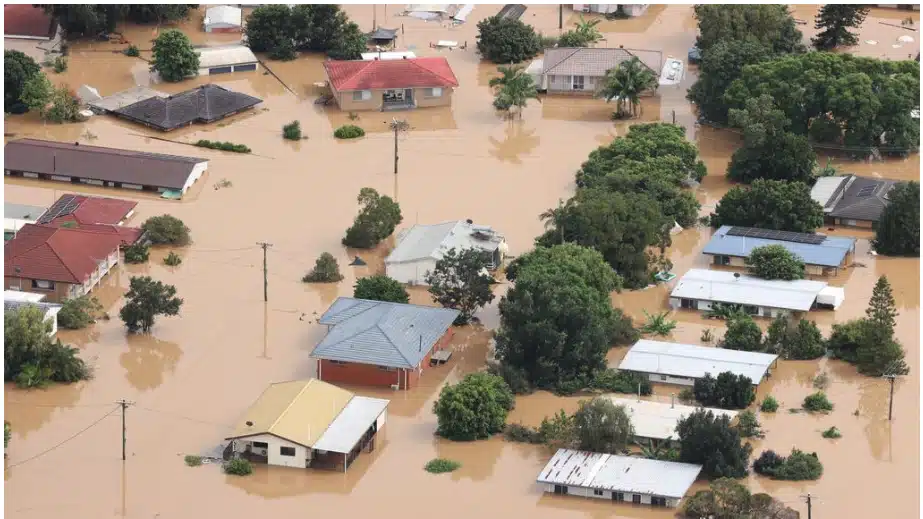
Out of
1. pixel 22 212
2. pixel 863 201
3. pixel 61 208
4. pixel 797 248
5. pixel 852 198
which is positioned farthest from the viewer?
pixel 852 198

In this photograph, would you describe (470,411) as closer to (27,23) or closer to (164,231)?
(164,231)

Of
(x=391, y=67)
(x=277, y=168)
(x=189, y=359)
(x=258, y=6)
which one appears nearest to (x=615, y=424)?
(x=189, y=359)

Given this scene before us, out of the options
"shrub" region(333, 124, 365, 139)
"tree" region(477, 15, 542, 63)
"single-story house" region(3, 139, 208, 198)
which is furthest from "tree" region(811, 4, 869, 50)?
"single-story house" region(3, 139, 208, 198)

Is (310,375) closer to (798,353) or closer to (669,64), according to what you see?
(798,353)

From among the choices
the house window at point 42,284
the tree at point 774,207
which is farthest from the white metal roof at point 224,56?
the tree at point 774,207

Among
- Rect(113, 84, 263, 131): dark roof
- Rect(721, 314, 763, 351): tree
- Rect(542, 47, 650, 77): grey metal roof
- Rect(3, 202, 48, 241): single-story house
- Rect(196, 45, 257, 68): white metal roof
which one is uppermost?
Rect(542, 47, 650, 77): grey metal roof

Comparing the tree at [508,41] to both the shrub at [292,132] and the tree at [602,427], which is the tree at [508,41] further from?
the tree at [602,427]

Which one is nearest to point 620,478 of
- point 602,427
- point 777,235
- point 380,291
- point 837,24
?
point 602,427

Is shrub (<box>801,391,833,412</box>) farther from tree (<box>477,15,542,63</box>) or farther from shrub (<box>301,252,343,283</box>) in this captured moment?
tree (<box>477,15,542,63</box>)
